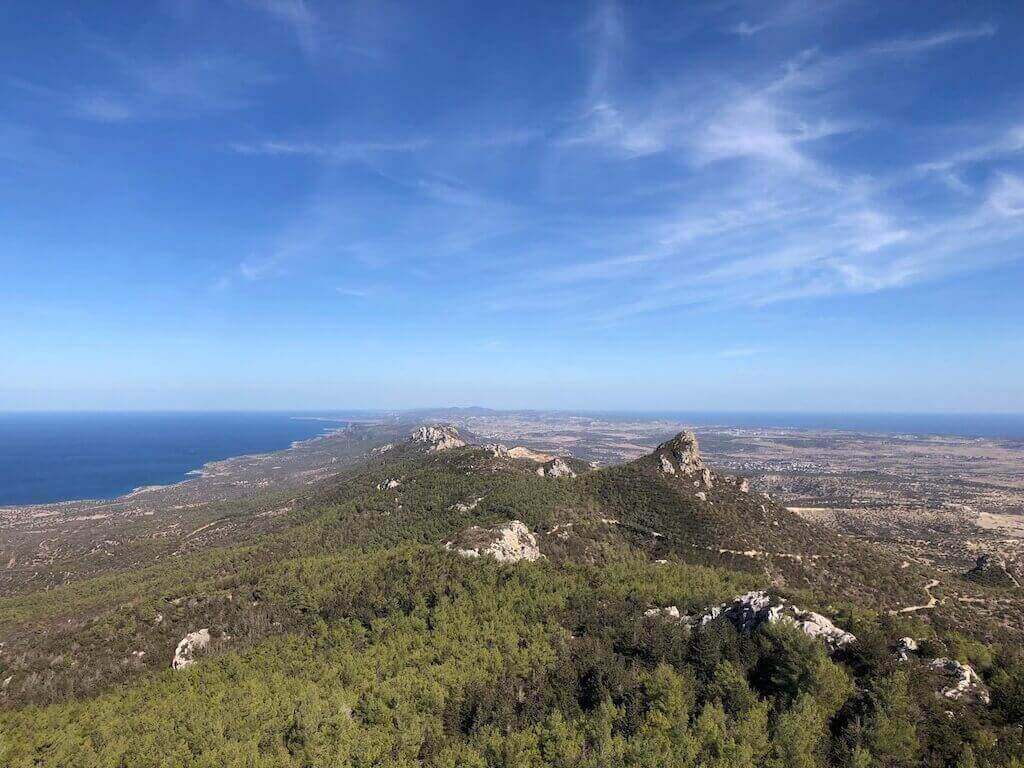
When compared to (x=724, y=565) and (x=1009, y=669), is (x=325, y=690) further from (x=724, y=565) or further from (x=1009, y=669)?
(x=724, y=565)

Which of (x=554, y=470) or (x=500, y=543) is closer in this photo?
(x=500, y=543)

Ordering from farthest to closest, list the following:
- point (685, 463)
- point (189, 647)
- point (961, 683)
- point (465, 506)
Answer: point (685, 463) → point (465, 506) → point (189, 647) → point (961, 683)

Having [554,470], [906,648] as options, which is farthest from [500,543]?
[906,648]

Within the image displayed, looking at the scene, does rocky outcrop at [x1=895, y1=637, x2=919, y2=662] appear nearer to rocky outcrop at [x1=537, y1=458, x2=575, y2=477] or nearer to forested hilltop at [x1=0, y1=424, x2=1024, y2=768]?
forested hilltop at [x1=0, y1=424, x2=1024, y2=768]

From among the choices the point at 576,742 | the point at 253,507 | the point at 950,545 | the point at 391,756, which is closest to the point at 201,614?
the point at 391,756

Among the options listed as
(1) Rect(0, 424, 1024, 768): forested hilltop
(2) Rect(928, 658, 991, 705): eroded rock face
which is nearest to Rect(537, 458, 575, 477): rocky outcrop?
(1) Rect(0, 424, 1024, 768): forested hilltop

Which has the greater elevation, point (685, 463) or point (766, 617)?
point (685, 463)

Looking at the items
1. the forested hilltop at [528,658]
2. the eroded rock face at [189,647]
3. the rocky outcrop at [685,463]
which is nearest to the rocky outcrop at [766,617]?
the forested hilltop at [528,658]

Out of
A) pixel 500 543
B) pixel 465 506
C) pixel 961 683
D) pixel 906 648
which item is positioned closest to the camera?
pixel 961 683

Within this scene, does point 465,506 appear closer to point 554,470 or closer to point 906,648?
point 554,470
